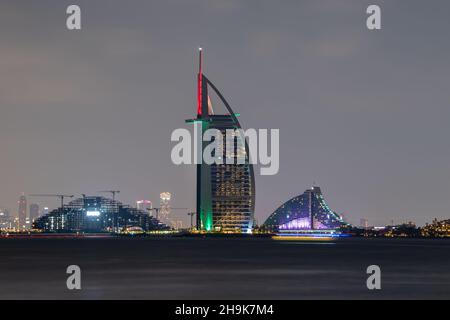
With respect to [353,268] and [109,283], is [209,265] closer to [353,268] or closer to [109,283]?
[353,268]

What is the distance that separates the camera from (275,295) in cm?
7544
